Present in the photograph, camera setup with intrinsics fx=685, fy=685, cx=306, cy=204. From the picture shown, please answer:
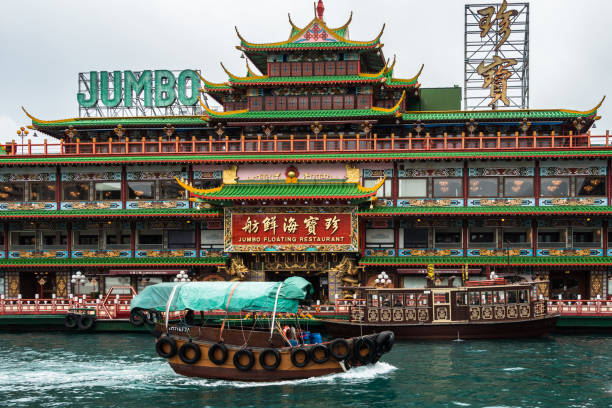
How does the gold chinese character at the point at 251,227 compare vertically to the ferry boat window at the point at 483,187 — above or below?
below

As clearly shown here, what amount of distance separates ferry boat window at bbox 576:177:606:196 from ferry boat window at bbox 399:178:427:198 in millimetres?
9802

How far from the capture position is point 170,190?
4681 cm

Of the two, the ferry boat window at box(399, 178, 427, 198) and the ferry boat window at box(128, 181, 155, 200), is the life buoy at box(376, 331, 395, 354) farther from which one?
the ferry boat window at box(128, 181, 155, 200)

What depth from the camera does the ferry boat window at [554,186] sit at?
145 ft

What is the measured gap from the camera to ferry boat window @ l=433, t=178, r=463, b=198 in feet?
147

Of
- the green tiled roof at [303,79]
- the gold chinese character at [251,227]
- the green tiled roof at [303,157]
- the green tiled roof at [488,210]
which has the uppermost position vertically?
the green tiled roof at [303,79]

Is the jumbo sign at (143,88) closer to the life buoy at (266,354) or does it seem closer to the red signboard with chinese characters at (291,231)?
the red signboard with chinese characters at (291,231)

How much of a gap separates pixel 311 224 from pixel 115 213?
13.0m

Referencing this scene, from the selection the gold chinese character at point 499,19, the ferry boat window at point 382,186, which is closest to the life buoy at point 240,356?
the ferry boat window at point 382,186

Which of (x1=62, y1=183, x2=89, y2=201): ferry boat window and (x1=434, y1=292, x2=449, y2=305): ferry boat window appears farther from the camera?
(x1=62, y1=183, x2=89, y2=201): ferry boat window

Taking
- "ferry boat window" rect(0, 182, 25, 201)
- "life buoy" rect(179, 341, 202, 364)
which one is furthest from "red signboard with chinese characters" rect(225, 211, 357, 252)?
"life buoy" rect(179, 341, 202, 364)

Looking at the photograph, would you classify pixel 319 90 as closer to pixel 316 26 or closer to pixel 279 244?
pixel 316 26

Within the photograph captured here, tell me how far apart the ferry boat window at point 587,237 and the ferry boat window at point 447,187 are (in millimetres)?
7817

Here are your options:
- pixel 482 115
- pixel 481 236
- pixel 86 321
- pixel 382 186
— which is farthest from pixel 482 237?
pixel 86 321
